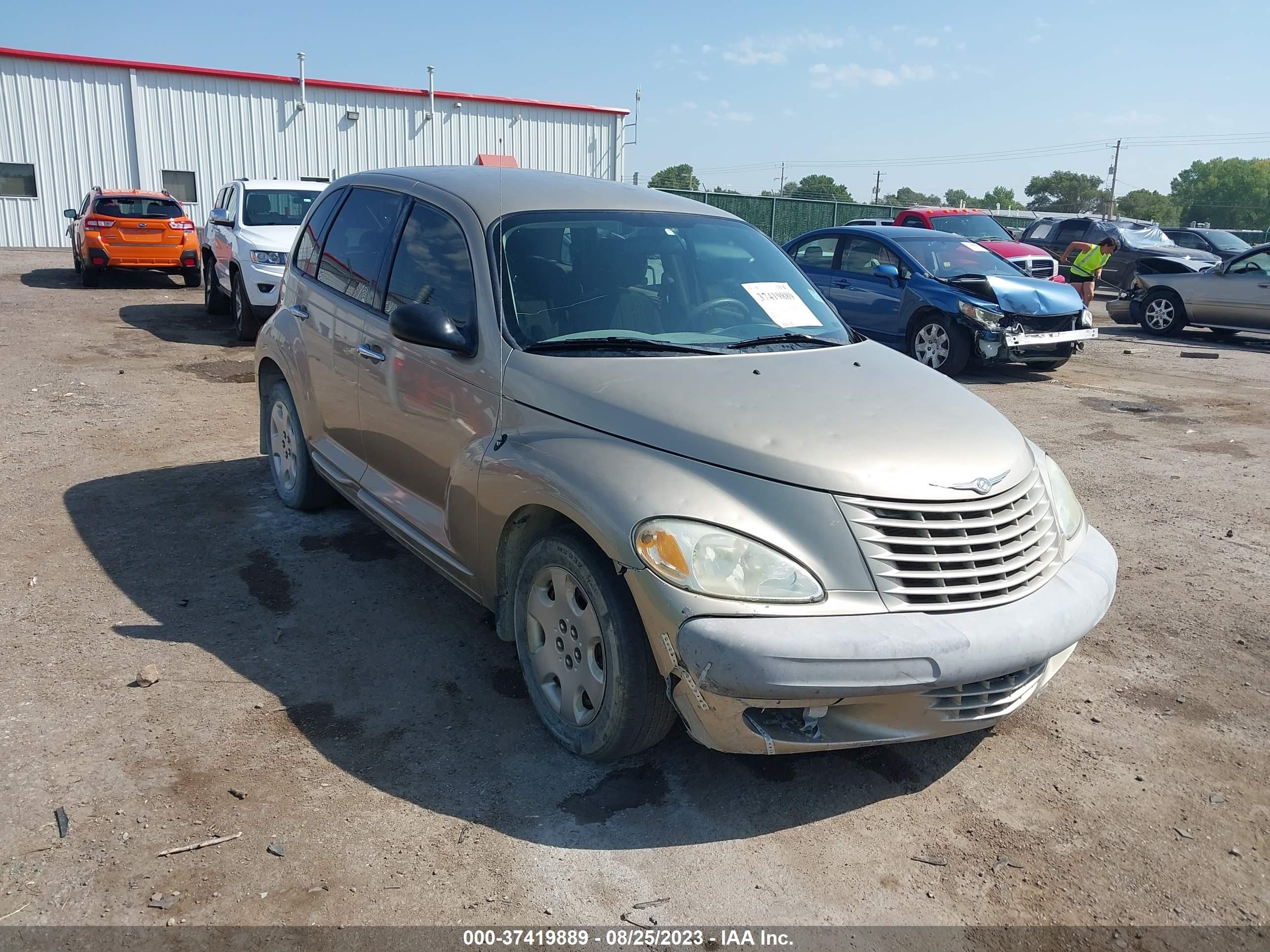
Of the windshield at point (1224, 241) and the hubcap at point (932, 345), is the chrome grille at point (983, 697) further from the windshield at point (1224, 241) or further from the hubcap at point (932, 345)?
the windshield at point (1224, 241)

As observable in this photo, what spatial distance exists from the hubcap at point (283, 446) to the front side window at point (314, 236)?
810mm

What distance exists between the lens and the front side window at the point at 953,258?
36.6ft

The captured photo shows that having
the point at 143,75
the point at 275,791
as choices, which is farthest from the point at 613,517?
the point at 143,75

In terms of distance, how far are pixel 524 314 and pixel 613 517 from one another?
3.69ft

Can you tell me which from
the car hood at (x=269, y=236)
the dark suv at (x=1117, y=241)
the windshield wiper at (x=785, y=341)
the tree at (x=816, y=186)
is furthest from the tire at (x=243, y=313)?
the tree at (x=816, y=186)

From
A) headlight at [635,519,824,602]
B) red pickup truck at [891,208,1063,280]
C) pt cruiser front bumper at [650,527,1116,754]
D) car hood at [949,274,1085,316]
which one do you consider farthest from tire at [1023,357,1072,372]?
headlight at [635,519,824,602]

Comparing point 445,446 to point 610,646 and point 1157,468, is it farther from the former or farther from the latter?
point 1157,468

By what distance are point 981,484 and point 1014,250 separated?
1341cm

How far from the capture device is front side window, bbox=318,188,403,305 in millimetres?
4539

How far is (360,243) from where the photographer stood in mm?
4766

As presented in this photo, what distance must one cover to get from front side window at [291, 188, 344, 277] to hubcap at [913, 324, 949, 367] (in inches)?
291

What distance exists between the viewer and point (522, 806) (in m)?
3.08

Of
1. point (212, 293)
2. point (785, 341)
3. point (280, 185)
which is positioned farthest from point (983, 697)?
point (212, 293)

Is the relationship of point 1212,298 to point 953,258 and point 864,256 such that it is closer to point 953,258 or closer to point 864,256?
Answer: point 953,258
